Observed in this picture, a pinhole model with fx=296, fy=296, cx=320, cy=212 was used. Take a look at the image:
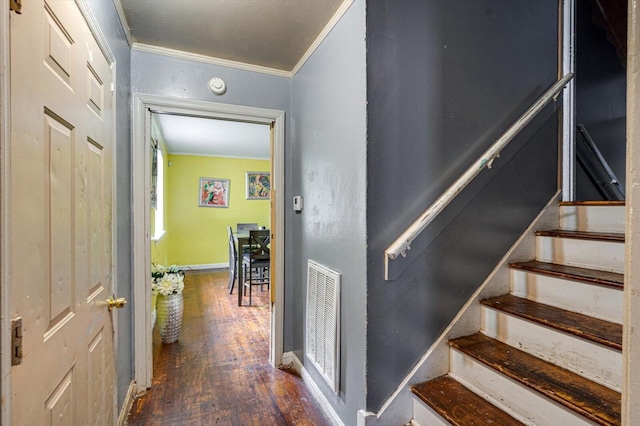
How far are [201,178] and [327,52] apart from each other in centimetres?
500

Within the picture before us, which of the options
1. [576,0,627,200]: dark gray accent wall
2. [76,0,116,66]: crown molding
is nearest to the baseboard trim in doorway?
[76,0,116,66]: crown molding

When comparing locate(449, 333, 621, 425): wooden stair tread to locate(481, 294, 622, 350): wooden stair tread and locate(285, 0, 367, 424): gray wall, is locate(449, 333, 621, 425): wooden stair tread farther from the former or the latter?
locate(285, 0, 367, 424): gray wall

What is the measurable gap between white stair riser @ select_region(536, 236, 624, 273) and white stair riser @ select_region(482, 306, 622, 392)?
20.6 inches

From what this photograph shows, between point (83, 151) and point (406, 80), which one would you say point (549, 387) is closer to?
point (406, 80)

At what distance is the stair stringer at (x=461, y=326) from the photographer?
1479 mm

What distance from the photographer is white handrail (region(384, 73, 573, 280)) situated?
1436 millimetres

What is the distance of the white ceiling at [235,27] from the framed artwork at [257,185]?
4.37 meters

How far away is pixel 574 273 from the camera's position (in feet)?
4.91

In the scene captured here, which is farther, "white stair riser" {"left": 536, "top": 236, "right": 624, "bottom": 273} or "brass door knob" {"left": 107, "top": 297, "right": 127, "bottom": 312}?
"white stair riser" {"left": 536, "top": 236, "right": 624, "bottom": 273}

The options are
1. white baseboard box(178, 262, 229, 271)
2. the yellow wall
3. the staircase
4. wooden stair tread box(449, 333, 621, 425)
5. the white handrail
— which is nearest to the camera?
wooden stair tread box(449, 333, 621, 425)

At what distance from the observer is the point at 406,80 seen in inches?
59.7

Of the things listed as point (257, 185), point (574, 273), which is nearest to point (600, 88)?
point (574, 273)

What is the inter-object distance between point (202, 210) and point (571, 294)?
19.8ft

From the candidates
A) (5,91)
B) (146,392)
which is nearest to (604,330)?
(5,91)
